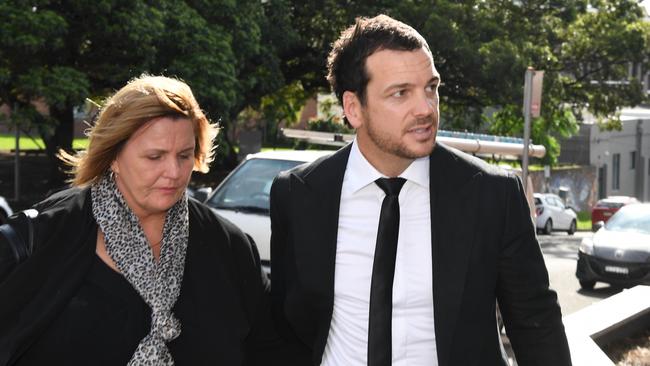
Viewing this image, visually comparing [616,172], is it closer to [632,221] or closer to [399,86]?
[632,221]

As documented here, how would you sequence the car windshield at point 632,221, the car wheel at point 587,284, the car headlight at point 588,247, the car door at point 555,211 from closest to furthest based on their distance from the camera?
the car headlight at point 588,247, the car wheel at point 587,284, the car windshield at point 632,221, the car door at point 555,211

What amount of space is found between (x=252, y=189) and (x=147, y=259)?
667 cm

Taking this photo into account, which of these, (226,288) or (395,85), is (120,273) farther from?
(395,85)

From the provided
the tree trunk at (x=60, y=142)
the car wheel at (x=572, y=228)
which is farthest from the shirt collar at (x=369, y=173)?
the car wheel at (x=572, y=228)

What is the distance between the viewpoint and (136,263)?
3051mm

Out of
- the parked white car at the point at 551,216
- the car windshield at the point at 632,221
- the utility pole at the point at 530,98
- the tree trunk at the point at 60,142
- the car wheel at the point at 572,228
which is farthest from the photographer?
the car wheel at the point at 572,228

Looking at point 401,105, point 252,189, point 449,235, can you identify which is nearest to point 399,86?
point 401,105

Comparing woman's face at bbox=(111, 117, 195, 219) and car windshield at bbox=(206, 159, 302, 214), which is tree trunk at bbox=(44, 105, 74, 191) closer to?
car windshield at bbox=(206, 159, 302, 214)

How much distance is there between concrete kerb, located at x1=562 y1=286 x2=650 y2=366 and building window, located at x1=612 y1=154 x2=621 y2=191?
2168 inches

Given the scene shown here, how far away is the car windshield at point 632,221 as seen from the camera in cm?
1568

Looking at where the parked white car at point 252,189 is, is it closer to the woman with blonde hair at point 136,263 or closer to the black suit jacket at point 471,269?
the woman with blonde hair at point 136,263

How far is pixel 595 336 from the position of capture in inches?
236

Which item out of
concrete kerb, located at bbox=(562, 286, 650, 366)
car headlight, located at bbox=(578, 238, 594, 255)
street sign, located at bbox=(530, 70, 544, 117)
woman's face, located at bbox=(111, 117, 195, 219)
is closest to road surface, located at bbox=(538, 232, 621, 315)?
car headlight, located at bbox=(578, 238, 594, 255)

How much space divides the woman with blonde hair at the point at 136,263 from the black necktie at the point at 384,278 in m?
0.54
